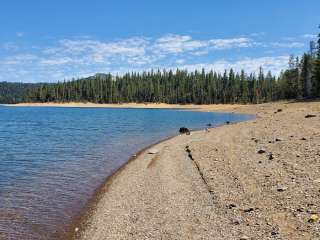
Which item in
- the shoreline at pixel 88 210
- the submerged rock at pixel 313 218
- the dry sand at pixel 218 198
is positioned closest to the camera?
the submerged rock at pixel 313 218

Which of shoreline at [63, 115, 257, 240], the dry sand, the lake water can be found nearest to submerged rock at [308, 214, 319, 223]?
the dry sand

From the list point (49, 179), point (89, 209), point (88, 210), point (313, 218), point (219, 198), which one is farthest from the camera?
point (49, 179)

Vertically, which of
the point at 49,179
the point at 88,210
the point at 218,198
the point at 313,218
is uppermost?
the point at 313,218

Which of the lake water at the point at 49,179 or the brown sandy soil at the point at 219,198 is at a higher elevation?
the brown sandy soil at the point at 219,198

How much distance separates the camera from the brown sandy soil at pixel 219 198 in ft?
36.0

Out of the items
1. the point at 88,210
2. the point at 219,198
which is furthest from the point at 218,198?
the point at 88,210

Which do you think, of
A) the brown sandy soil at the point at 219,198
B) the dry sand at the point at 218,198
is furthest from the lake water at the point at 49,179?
the brown sandy soil at the point at 219,198

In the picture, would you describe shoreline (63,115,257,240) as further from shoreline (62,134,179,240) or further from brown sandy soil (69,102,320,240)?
brown sandy soil (69,102,320,240)

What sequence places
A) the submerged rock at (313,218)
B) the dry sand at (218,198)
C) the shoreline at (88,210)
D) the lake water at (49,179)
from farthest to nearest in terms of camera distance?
the lake water at (49,179) < the shoreline at (88,210) < the dry sand at (218,198) < the submerged rock at (313,218)

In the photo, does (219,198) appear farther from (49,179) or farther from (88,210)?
(49,179)

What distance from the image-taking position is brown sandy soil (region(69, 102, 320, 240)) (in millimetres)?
10961

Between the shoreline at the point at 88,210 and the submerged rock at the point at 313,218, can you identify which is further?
the shoreline at the point at 88,210

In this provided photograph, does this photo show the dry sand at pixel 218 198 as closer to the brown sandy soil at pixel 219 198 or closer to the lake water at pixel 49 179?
the brown sandy soil at pixel 219 198

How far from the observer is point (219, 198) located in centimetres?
1398
